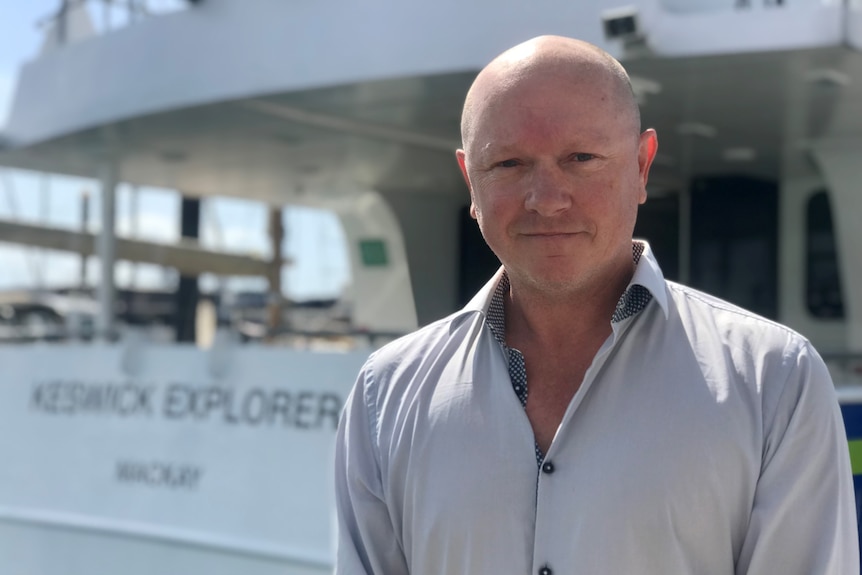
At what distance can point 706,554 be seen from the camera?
1.33 meters

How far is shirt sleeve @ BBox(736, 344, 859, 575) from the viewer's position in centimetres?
129

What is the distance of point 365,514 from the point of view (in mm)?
1541

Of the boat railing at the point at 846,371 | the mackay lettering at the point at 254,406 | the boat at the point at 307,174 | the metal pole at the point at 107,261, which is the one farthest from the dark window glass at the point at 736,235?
the metal pole at the point at 107,261

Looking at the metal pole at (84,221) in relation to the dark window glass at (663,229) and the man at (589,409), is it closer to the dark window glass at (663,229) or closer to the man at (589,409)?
the dark window glass at (663,229)

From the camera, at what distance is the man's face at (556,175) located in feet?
4.49

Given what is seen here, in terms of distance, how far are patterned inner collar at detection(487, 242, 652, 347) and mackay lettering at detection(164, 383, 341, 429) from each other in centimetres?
342

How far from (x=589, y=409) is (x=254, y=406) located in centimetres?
407

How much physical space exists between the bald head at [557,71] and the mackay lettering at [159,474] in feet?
14.2

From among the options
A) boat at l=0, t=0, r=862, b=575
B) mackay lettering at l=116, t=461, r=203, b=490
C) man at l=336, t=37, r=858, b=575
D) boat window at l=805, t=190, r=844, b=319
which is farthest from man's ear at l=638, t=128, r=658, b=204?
boat window at l=805, t=190, r=844, b=319

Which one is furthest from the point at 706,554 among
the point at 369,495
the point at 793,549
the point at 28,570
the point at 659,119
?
the point at 28,570

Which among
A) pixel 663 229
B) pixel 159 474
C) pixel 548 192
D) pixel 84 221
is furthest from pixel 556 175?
pixel 84 221

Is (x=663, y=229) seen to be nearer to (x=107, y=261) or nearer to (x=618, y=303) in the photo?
(x=107, y=261)

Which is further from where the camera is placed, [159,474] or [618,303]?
[159,474]

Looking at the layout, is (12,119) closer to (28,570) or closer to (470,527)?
(28,570)
